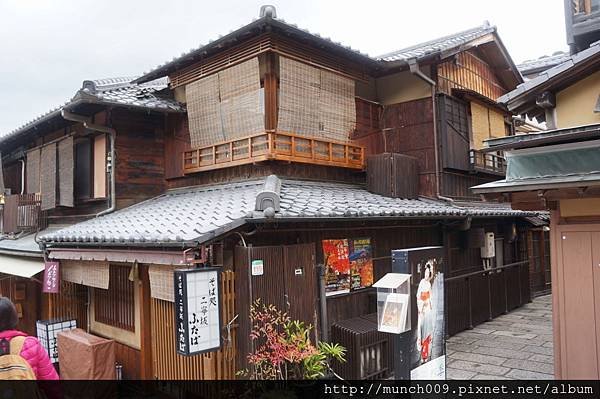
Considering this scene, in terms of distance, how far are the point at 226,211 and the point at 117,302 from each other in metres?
4.20

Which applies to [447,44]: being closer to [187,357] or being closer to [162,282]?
[162,282]

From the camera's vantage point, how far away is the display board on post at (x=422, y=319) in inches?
225

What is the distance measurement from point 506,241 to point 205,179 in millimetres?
10366

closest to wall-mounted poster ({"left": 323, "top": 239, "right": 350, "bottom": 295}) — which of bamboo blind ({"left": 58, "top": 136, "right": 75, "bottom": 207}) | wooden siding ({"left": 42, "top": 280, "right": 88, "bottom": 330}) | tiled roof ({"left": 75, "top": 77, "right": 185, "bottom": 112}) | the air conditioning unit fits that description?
tiled roof ({"left": 75, "top": 77, "right": 185, "bottom": 112})

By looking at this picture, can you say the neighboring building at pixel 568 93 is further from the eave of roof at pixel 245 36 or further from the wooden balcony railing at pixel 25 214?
the wooden balcony railing at pixel 25 214

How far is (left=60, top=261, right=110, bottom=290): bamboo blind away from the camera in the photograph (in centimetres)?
891

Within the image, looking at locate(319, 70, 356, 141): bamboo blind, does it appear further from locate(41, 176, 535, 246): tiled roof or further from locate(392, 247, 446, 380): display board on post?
locate(392, 247, 446, 380): display board on post

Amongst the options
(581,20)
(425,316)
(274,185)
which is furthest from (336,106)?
(425,316)

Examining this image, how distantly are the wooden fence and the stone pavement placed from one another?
0.29 meters

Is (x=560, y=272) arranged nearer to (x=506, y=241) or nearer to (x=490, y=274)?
(x=490, y=274)

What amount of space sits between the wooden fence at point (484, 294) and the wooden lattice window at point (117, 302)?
765cm

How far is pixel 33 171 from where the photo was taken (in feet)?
48.6

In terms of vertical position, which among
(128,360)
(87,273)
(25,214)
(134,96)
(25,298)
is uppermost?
(134,96)

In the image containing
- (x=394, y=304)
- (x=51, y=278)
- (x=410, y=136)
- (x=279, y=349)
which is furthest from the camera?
(x=410, y=136)
